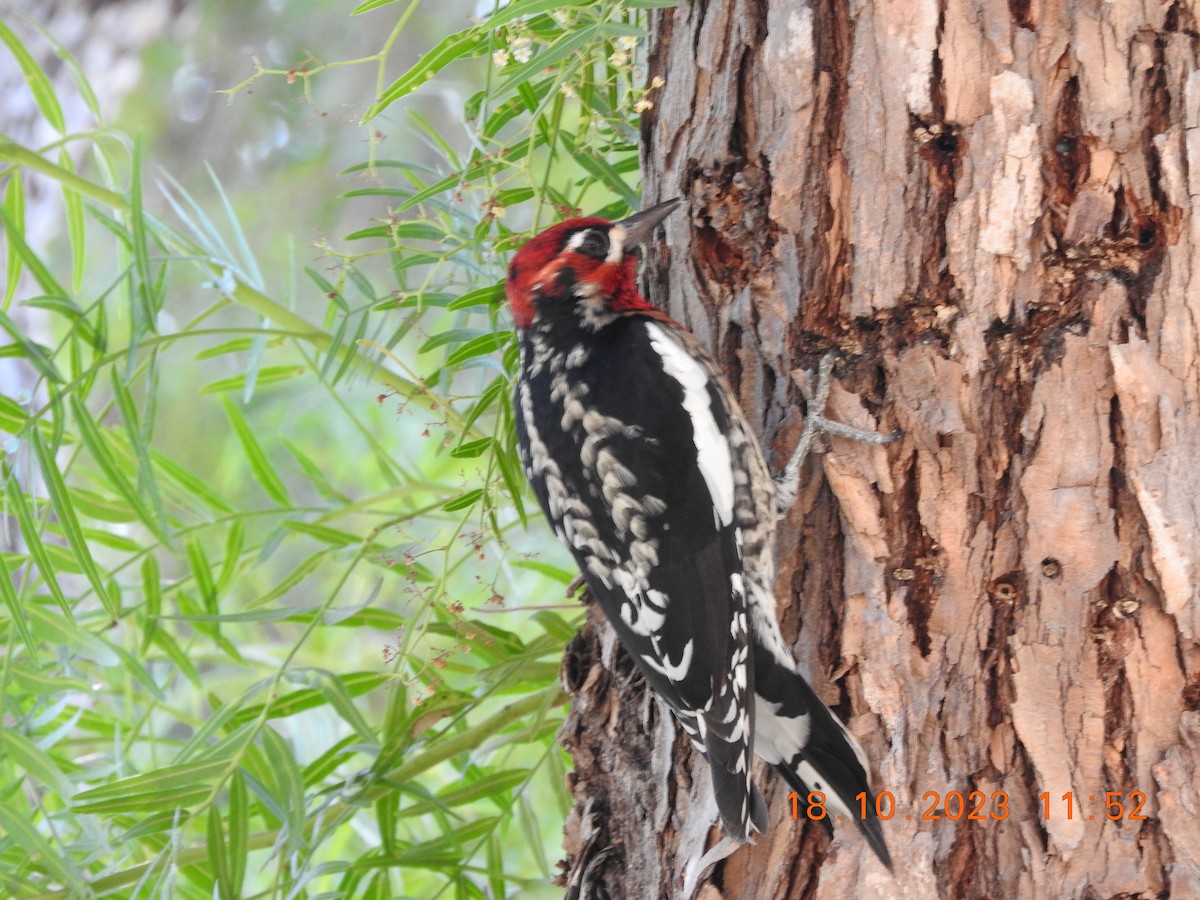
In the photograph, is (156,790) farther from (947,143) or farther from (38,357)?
(947,143)

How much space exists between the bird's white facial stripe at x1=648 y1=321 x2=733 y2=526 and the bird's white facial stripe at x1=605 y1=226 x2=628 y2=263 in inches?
6.0

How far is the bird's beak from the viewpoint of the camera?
1667mm

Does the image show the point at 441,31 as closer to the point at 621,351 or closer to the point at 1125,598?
the point at 621,351

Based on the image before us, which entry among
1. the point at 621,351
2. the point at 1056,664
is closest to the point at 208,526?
the point at 621,351

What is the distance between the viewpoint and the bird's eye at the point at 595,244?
1874mm

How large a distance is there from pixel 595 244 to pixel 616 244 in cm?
6

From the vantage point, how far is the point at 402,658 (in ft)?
5.58

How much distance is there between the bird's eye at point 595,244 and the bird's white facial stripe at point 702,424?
0.20 metres

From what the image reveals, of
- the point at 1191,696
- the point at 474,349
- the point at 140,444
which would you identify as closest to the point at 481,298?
the point at 474,349

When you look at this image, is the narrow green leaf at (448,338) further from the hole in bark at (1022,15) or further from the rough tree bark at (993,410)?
the hole in bark at (1022,15)

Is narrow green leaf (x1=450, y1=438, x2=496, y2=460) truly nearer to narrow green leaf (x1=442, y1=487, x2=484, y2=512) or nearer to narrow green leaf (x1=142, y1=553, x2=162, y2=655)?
narrow green leaf (x1=442, y1=487, x2=484, y2=512)

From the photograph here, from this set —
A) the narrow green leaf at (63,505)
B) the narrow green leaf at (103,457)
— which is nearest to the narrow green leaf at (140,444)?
the narrow green leaf at (103,457)

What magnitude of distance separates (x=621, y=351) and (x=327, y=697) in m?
0.74

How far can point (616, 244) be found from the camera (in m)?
1.85
